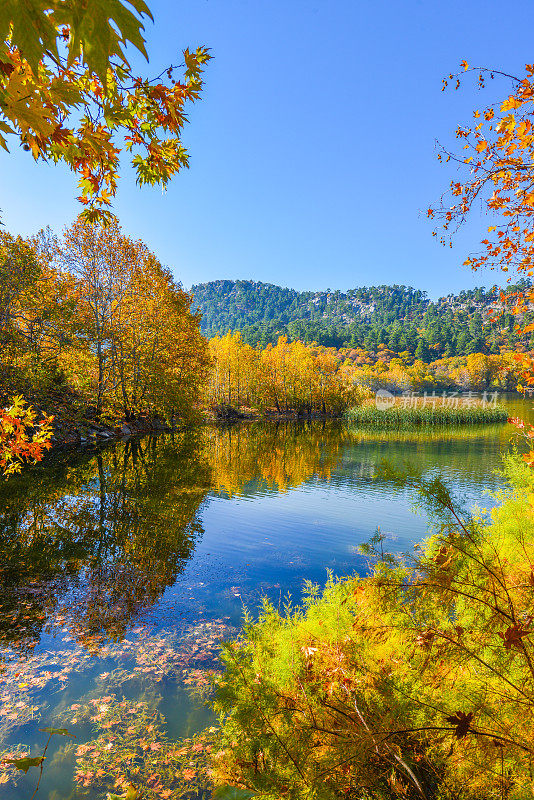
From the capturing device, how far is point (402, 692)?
2154 mm

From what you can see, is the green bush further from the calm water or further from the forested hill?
the forested hill

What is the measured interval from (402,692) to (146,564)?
19.7 ft

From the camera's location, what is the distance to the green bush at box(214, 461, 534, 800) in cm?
176

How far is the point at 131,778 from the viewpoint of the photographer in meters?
3.05

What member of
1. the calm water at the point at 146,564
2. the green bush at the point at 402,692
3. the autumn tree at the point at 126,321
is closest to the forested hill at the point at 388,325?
the autumn tree at the point at 126,321

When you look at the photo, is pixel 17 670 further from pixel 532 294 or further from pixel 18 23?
pixel 532 294

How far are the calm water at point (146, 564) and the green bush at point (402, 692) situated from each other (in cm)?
77

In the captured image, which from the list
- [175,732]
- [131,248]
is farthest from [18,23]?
[131,248]

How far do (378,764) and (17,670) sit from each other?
13.9 ft

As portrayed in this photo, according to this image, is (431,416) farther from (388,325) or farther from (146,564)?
(388,325)

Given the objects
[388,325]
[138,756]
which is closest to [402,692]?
[138,756]

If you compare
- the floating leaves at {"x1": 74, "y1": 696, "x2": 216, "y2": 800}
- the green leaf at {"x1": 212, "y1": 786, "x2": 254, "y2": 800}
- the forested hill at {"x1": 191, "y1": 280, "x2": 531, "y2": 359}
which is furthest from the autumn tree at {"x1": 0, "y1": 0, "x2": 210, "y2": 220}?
the forested hill at {"x1": 191, "y1": 280, "x2": 531, "y2": 359}

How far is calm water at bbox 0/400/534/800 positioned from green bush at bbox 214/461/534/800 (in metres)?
0.77

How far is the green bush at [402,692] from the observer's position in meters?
1.76
